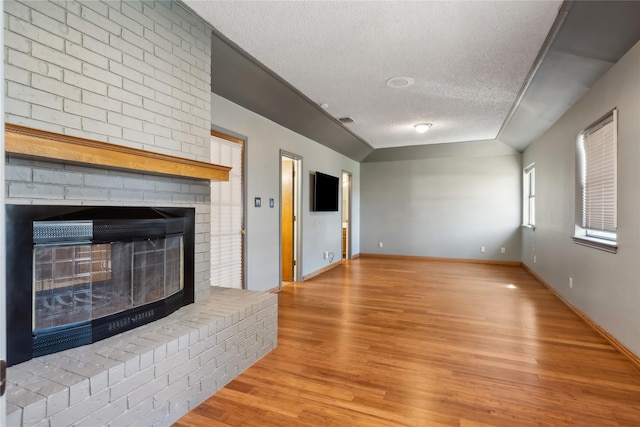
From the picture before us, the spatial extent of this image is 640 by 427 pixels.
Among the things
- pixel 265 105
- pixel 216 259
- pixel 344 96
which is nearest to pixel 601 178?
pixel 344 96

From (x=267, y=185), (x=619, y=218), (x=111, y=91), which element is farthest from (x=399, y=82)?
(x=111, y=91)

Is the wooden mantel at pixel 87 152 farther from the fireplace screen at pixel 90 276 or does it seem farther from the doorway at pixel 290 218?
the doorway at pixel 290 218

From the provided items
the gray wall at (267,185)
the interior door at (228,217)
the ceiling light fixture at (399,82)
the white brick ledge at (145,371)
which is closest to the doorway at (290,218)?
the gray wall at (267,185)

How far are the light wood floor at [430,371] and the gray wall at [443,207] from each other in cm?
328

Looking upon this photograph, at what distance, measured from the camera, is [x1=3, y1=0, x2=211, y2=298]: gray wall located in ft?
5.04

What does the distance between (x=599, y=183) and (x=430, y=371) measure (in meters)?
2.59

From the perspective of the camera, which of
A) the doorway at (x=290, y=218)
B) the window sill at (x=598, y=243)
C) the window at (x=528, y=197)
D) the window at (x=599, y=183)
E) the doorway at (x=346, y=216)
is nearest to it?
the window sill at (x=598, y=243)

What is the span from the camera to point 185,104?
7.97ft

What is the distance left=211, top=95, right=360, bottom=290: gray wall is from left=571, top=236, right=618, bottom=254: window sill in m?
3.54

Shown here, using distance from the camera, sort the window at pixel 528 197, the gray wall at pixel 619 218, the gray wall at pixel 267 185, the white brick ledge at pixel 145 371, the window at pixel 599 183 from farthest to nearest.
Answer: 1. the window at pixel 528 197
2. the gray wall at pixel 267 185
3. the window at pixel 599 183
4. the gray wall at pixel 619 218
5. the white brick ledge at pixel 145 371

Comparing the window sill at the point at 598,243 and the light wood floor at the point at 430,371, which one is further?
the window sill at the point at 598,243

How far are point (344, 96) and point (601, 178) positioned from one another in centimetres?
282

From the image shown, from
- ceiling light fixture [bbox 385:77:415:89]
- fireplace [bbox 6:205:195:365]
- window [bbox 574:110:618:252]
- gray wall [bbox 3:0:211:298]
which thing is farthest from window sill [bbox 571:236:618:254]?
fireplace [bbox 6:205:195:365]

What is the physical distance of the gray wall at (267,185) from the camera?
12.8ft
